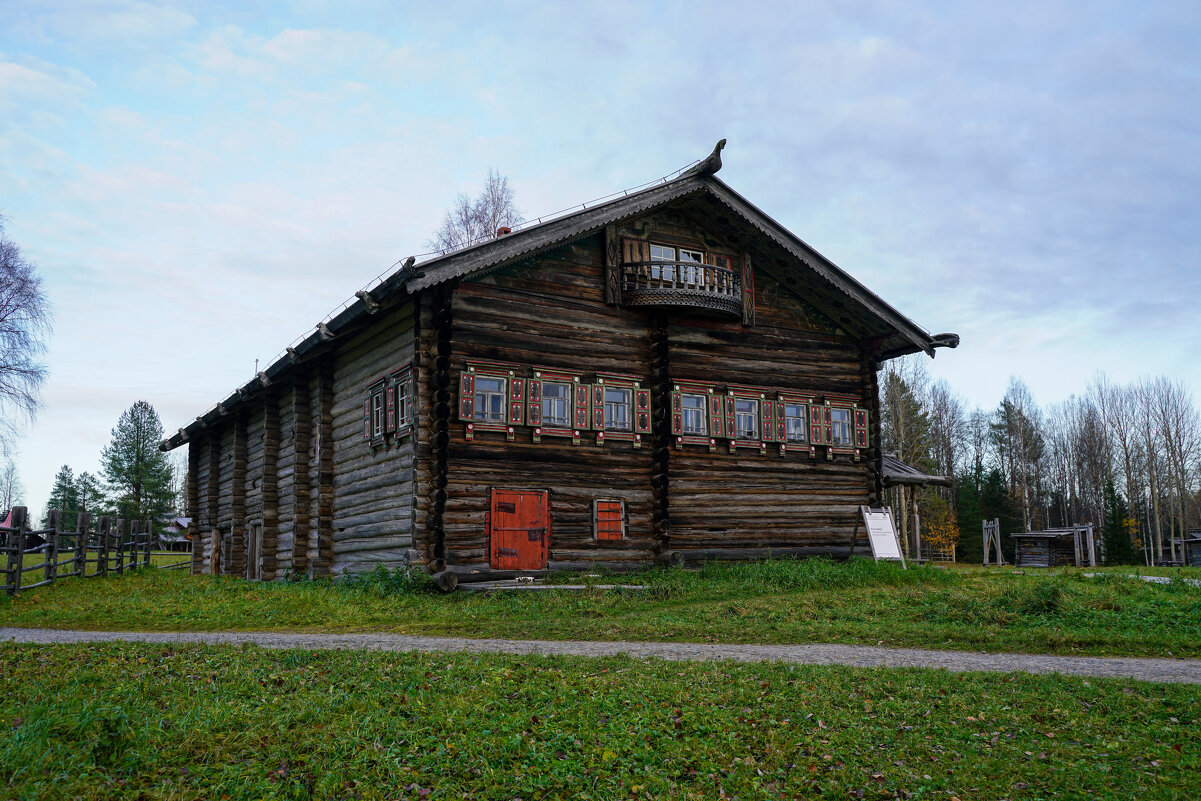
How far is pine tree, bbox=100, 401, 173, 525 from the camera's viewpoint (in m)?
Answer: 64.1

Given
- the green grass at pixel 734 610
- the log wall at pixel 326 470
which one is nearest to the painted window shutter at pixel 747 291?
the green grass at pixel 734 610

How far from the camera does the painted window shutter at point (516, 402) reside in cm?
2036

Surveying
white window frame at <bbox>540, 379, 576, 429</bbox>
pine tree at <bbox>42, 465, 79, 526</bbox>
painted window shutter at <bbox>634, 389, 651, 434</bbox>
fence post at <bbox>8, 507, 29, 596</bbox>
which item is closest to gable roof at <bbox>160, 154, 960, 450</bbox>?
white window frame at <bbox>540, 379, 576, 429</bbox>

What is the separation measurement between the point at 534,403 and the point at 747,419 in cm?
635

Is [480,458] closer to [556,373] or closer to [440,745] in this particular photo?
[556,373]

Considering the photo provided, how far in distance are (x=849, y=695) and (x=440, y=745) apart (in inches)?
164

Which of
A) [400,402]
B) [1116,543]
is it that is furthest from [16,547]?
[1116,543]

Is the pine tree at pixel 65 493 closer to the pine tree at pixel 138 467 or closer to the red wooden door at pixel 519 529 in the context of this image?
the pine tree at pixel 138 467

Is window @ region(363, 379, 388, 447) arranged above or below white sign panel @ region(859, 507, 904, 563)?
above

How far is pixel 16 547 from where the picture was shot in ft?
61.9

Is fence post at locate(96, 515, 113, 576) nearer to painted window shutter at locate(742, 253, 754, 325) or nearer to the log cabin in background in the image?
the log cabin in background

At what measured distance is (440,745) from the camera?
6914 millimetres

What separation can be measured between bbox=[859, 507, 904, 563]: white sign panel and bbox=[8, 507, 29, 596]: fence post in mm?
19433

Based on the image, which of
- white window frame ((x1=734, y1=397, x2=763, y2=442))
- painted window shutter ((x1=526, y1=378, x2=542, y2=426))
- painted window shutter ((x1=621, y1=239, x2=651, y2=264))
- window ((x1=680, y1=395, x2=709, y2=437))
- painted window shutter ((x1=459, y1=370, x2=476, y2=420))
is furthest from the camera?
white window frame ((x1=734, y1=397, x2=763, y2=442))
